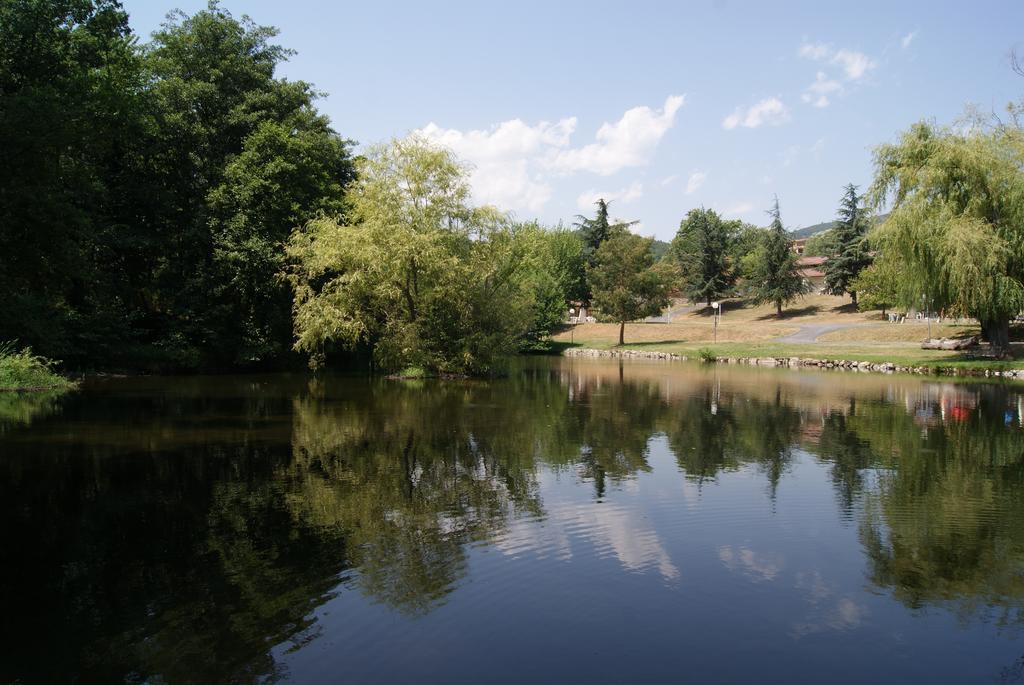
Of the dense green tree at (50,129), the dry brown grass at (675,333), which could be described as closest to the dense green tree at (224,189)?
the dense green tree at (50,129)

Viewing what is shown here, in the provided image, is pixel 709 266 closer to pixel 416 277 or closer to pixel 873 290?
pixel 873 290

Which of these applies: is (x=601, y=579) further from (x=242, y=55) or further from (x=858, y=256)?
(x=858, y=256)

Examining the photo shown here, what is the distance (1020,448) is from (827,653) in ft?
41.2

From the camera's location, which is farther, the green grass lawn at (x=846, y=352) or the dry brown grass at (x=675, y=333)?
the dry brown grass at (x=675, y=333)

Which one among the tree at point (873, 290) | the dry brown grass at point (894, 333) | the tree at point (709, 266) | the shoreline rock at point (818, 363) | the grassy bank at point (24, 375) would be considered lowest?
the shoreline rock at point (818, 363)

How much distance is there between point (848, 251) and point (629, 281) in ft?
67.6

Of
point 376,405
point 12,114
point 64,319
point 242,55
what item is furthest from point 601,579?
point 242,55

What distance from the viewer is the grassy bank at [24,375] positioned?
23.5 m

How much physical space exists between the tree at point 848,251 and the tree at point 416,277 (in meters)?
40.2

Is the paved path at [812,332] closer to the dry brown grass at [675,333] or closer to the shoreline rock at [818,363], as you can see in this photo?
the dry brown grass at [675,333]

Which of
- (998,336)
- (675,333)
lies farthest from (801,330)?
(998,336)

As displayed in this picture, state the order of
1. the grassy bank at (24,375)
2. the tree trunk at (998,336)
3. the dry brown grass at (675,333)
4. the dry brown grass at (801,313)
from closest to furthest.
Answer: the grassy bank at (24,375), the tree trunk at (998,336), the dry brown grass at (675,333), the dry brown grass at (801,313)

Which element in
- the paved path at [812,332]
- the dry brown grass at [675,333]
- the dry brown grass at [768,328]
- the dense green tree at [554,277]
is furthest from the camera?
the dense green tree at [554,277]

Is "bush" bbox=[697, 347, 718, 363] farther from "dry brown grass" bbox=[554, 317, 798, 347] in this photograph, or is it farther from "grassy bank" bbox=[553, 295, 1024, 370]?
"dry brown grass" bbox=[554, 317, 798, 347]
